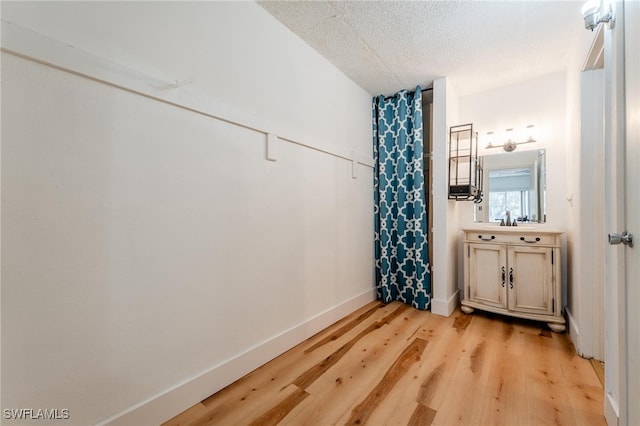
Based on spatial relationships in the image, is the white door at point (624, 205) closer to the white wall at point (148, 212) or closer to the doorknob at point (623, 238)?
the doorknob at point (623, 238)

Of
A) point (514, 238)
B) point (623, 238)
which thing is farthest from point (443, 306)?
point (623, 238)

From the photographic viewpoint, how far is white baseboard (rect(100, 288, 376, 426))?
4.10ft

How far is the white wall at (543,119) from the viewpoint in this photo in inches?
106

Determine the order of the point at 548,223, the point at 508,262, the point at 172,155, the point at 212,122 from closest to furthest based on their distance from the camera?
the point at 172,155, the point at 212,122, the point at 508,262, the point at 548,223

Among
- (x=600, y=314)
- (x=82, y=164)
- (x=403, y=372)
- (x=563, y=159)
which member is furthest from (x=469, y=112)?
(x=82, y=164)

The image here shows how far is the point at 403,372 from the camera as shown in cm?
176

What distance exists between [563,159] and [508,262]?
1203 millimetres

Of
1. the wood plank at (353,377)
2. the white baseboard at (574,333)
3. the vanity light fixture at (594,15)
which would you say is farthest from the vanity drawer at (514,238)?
the vanity light fixture at (594,15)

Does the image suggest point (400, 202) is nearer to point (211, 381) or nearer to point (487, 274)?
point (487, 274)

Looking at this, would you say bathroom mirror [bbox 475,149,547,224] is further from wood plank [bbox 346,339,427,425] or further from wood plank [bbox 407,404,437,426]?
wood plank [bbox 407,404,437,426]

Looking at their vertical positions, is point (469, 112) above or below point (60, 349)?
above

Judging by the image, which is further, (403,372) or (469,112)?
(469,112)

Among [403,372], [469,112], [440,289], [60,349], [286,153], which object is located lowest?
[403,372]

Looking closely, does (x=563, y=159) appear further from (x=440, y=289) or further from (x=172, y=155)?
(x=172, y=155)
